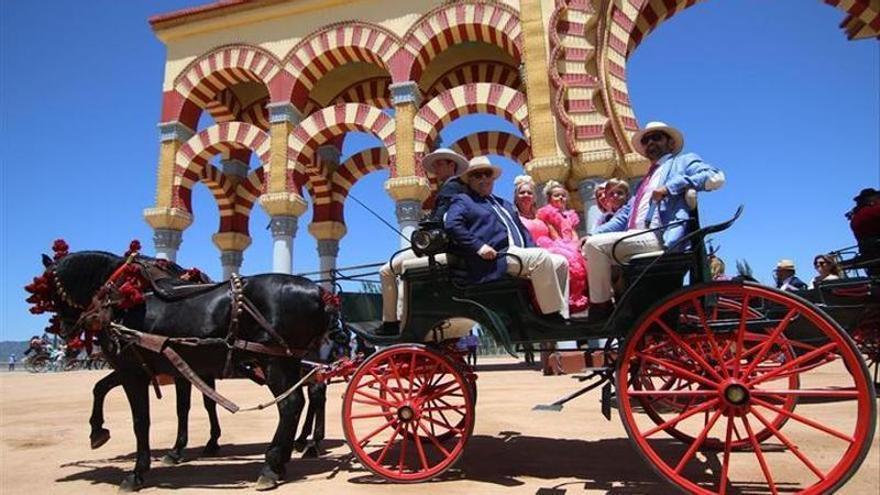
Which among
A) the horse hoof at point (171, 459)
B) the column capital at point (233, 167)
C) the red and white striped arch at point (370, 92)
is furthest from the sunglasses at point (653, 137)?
the column capital at point (233, 167)

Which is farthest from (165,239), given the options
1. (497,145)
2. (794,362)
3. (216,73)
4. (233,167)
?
(794,362)

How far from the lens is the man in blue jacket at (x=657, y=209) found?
287 cm

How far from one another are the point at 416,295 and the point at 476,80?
13645mm

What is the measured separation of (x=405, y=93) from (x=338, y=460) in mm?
10194

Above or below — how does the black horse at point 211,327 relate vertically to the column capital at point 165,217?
below

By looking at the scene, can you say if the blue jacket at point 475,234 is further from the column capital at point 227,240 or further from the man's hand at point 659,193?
the column capital at point 227,240

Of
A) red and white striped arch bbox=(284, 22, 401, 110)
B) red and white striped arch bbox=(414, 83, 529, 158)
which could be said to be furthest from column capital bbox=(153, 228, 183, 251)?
red and white striped arch bbox=(414, 83, 529, 158)

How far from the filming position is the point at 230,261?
1677 cm

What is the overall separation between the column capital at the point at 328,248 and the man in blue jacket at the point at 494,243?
13681 mm

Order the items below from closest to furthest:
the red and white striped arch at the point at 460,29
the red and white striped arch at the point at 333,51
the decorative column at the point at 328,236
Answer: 1. the red and white striped arch at the point at 460,29
2. the red and white striped arch at the point at 333,51
3. the decorative column at the point at 328,236

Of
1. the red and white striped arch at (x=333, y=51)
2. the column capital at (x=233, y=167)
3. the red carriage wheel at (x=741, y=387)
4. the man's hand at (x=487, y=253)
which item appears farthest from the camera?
the column capital at (x=233, y=167)

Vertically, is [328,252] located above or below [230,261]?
above

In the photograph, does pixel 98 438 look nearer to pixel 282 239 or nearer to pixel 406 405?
pixel 406 405

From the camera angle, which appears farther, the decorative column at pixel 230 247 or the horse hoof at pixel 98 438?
the decorative column at pixel 230 247
